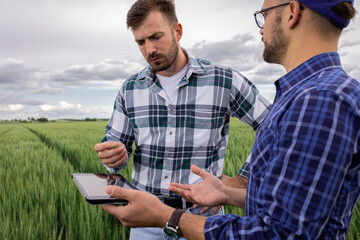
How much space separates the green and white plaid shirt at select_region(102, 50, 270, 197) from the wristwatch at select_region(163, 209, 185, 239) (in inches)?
25.7

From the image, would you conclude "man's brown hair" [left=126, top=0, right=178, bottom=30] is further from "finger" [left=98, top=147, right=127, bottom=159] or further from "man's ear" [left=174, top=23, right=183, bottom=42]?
"finger" [left=98, top=147, right=127, bottom=159]

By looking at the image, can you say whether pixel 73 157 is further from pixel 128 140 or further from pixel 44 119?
pixel 44 119

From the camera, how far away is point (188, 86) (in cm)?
162

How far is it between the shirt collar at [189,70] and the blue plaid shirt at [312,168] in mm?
900

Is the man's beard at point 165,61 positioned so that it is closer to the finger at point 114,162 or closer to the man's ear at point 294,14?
the finger at point 114,162

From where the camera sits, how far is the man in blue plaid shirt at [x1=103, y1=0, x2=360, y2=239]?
2.19 ft

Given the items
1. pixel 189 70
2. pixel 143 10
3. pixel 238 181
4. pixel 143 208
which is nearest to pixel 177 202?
pixel 238 181

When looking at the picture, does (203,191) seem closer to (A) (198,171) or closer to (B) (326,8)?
(A) (198,171)

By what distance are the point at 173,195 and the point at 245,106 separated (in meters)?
0.64

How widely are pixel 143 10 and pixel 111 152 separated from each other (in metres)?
0.86

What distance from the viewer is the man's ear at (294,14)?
849 millimetres

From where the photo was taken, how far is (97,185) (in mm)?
1207

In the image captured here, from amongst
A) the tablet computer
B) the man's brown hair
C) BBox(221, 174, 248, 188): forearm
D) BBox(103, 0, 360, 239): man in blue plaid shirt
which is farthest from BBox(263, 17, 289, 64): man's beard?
the man's brown hair

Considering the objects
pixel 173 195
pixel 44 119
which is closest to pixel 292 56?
pixel 173 195
